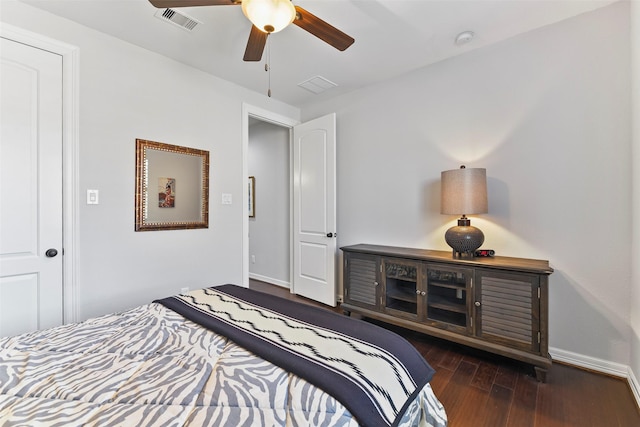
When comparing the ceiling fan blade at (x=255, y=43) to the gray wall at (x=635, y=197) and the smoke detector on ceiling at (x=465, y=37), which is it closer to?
the smoke detector on ceiling at (x=465, y=37)

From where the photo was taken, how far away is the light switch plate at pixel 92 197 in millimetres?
2139

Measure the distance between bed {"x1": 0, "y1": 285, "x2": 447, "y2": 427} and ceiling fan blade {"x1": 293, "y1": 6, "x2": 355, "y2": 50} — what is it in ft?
5.39

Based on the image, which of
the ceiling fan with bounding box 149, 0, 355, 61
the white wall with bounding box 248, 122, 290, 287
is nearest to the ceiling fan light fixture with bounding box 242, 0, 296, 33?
the ceiling fan with bounding box 149, 0, 355, 61

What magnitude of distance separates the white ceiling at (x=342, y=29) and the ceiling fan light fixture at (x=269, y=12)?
1.93 feet

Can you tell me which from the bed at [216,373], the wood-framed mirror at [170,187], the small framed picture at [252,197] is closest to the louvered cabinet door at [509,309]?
the bed at [216,373]

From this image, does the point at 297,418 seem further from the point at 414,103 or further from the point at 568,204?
the point at 414,103

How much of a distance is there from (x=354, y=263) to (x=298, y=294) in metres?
1.29

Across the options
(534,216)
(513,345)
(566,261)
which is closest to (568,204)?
(534,216)

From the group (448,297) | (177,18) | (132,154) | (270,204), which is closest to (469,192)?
(448,297)

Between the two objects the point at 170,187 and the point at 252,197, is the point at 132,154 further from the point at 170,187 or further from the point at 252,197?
the point at 252,197

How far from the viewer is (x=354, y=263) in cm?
278

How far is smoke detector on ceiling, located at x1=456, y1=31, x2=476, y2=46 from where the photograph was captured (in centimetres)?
222

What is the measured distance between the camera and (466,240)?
217cm

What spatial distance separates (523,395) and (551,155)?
1.72 m
